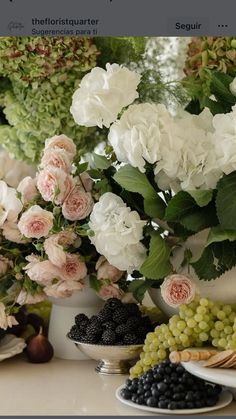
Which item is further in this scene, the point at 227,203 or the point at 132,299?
the point at 132,299

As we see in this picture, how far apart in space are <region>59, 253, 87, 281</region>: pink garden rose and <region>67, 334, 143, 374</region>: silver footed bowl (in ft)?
0.32

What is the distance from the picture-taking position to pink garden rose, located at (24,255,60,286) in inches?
52.6

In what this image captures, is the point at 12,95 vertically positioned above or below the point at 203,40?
below

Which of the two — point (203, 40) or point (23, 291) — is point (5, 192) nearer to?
point (23, 291)

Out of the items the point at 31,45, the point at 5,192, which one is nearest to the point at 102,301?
the point at 5,192

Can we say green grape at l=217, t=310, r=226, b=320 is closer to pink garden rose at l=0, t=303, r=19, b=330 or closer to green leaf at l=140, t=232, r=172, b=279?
green leaf at l=140, t=232, r=172, b=279

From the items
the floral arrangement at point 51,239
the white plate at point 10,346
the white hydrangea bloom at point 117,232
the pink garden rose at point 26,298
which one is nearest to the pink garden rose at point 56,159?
the floral arrangement at point 51,239

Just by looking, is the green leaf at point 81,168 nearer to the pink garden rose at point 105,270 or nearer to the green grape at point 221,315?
the pink garden rose at point 105,270

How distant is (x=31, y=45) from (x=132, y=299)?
0.49 meters

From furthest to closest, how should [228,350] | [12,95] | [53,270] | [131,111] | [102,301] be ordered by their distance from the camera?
1. [12,95]
2. [102,301]
3. [53,270]
4. [131,111]
5. [228,350]

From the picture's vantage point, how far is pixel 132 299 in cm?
141

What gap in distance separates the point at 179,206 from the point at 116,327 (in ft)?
0.74

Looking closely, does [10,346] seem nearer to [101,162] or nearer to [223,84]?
[101,162]

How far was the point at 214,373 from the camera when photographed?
3.62 ft
